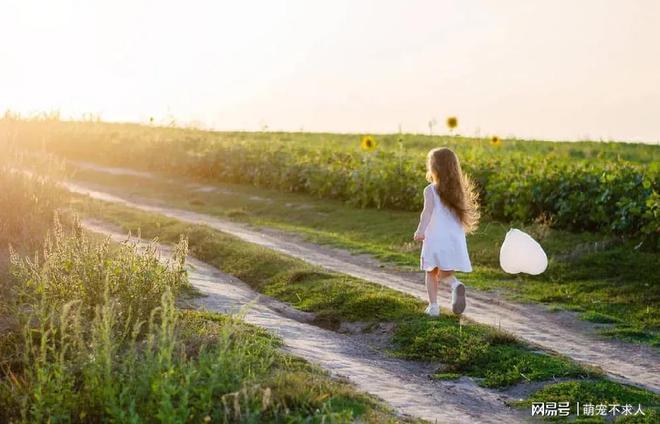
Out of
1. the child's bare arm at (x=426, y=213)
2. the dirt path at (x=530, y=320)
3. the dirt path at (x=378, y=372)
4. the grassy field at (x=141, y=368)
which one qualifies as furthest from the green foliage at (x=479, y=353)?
the grassy field at (x=141, y=368)

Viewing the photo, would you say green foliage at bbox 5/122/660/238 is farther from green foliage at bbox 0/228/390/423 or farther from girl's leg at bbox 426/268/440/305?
green foliage at bbox 0/228/390/423

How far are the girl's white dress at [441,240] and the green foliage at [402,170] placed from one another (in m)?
5.75

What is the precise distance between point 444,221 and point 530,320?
7.89ft

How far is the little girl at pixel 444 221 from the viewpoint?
10609 millimetres

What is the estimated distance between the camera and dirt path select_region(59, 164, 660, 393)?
994 centimetres

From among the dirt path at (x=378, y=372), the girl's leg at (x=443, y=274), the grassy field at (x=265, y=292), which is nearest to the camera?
the grassy field at (x=265, y=292)

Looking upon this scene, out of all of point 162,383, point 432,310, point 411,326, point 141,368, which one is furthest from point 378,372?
point 162,383

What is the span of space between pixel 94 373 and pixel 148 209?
16611 millimetres

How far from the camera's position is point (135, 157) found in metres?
31.3

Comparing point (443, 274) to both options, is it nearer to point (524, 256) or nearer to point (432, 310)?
point (432, 310)

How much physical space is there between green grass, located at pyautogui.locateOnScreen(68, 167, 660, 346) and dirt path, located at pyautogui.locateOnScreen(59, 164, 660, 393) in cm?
36

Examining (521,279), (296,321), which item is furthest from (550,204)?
(296,321)

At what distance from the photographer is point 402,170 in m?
21.9

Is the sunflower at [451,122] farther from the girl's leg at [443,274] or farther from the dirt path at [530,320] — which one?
the girl's leg at [443,274]
